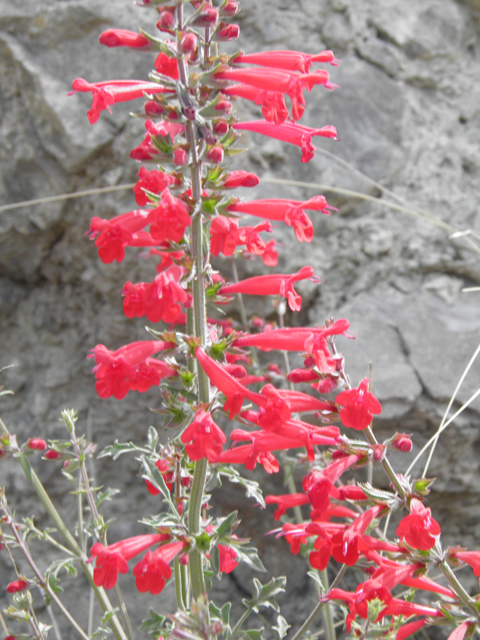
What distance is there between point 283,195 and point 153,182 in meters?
1.42

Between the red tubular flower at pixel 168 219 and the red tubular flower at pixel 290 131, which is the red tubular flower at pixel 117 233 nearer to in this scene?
the red tubular flower at pixel 168 219

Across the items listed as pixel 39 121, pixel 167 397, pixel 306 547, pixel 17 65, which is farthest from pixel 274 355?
pixel 17 65

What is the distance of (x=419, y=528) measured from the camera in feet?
4.19

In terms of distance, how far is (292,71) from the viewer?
4.55 ft

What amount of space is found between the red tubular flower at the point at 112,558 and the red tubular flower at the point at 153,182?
89 cm

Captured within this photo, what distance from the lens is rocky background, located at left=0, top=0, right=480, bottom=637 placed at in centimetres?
262

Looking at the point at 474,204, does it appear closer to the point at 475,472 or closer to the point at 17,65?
the point at 475,472

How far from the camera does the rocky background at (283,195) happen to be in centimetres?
262

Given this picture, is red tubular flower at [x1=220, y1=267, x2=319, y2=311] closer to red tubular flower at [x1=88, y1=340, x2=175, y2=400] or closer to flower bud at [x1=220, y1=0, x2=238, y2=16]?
red tubular flower at [x1=88, y1=340, x2=175, y2=400]

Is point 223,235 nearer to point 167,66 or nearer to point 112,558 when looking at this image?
point 167,66

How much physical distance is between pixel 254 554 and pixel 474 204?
2.24 m

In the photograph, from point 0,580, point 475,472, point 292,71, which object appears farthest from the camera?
point 0,580

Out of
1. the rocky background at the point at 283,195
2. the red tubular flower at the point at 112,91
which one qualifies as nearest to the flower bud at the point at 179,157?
the red tubular flower at the point at 112,91

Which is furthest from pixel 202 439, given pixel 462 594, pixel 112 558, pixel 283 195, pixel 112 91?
pixel 283 195
